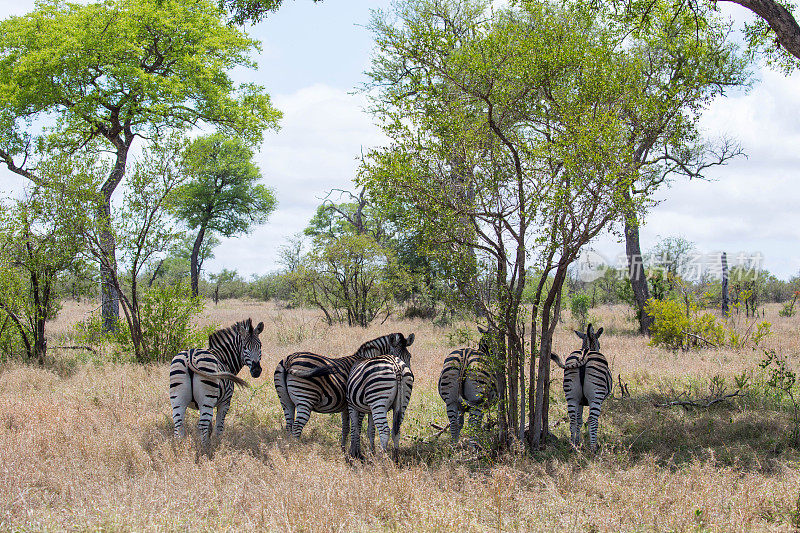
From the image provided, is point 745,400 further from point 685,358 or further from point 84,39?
point 84,39

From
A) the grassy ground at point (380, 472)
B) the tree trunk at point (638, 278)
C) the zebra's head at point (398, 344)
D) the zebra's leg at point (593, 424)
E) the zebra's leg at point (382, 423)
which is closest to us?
the grassy ground at point (380, 472)

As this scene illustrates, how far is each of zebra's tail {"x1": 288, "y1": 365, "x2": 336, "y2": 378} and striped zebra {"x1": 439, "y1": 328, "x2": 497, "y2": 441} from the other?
1.45 metres

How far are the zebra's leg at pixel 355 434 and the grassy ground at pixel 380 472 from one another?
0.79 feet

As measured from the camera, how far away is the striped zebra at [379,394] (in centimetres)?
673

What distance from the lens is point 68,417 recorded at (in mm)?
7992

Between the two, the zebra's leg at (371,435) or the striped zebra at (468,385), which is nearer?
the zebra's leg at (371,435)

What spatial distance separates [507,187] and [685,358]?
8.13 meters

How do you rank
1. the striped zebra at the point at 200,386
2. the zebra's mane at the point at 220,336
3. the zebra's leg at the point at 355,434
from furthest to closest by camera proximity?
the zebra's mane at the point at 220,336 < the striped zebra at the point at 200,386 < the zebra's leg at the point at 355,434

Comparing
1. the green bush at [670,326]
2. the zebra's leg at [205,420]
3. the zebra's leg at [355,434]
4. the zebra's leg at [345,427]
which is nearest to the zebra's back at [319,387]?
the zebra's leg at [345,427]

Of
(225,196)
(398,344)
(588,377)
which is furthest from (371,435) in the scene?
(225,196)

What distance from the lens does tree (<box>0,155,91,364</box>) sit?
12.3 meters

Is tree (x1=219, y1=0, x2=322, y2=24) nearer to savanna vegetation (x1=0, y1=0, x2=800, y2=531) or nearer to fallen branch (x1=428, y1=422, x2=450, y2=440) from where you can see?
savanna vegetation (x1=0, y1=0, x2=800, y2=531)

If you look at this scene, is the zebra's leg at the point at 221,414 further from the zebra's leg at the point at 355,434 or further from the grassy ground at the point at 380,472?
the zebra's leg at the point at 355,434

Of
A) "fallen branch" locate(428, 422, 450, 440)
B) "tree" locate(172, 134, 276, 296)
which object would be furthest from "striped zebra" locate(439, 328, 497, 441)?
"tree" locate(172, 134, 276, 296)
